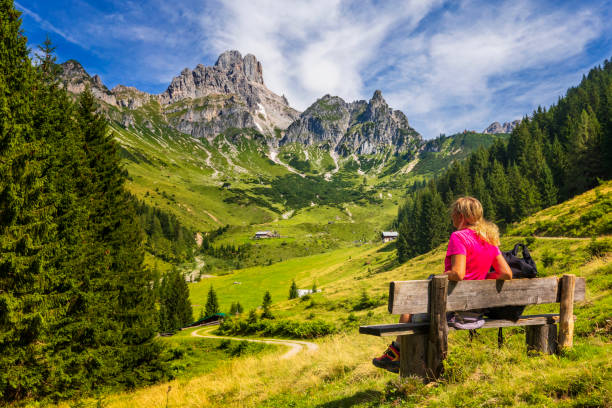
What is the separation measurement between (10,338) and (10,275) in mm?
2267

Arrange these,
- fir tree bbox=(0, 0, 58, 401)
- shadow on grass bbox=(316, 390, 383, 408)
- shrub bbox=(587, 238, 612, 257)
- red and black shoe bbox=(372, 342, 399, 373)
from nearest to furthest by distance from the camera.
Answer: red and black shoe bbox=(372, 342, 399, 373) → shadow on grass bbox=(316, 390, 383, 408) → fir tree bbox=(0, 0, 58, 401) → shrub bbox=(587, 238, 612, 257)

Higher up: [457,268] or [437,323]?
[457,268]

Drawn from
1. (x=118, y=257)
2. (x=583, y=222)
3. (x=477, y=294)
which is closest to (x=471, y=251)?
(x=477, y=294)

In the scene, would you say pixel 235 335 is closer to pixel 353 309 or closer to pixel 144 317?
pixel 353 309

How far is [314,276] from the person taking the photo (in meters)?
120

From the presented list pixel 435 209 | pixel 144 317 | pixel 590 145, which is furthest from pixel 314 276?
pixel 144 317

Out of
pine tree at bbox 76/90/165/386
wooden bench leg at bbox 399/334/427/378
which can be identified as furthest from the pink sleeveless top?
pine tree at bbox 76/90/165/386

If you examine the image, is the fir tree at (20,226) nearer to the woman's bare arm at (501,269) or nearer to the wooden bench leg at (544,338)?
the woman's bare arm at (501,269)

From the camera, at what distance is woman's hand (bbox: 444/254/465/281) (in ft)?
17.4

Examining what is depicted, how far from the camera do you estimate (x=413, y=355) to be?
5.50m

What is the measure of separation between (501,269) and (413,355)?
2276 mm

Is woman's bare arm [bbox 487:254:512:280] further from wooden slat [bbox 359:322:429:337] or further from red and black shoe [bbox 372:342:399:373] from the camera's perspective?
red and black shoe [bbox 372:342:399:373]

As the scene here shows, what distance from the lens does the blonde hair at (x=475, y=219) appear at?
5.81 metres

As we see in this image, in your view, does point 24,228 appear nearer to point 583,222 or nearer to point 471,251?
point 471,251
